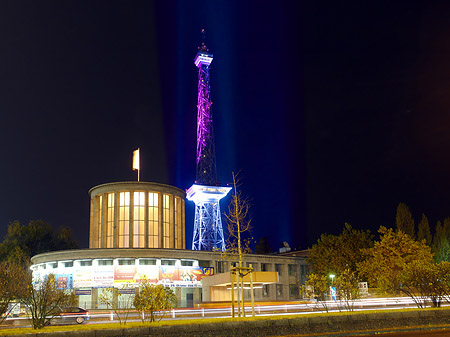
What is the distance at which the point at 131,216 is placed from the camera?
67.2 meters

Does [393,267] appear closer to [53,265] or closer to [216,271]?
[216,271]

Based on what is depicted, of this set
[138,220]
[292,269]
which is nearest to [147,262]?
[138,220]

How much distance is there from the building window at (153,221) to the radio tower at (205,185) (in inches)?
939

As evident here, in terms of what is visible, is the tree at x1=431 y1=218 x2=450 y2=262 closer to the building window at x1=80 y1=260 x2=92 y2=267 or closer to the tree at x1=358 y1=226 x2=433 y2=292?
the tree at x1=358 y1=226 x2=433 y2=292

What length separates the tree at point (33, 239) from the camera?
82.0 metres

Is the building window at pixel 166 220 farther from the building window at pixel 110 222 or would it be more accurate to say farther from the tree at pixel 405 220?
the tree at pixel 405 220

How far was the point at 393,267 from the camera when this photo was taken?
5494 cm

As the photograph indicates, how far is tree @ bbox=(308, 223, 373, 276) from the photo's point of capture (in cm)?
6178

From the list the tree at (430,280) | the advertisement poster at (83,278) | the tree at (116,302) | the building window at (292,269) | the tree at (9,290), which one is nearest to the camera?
the tree at (116,302)

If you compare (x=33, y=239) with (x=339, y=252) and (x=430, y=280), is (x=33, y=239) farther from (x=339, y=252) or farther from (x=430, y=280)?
(x=430, y=280)

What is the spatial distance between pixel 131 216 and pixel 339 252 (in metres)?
29.0

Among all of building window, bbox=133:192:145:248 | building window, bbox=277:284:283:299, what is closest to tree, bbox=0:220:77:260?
building window, bbox=133:192:145:248

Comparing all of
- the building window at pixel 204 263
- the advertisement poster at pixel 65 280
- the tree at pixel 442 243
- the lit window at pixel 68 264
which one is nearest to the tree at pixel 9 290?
the advertisement poster at pixel 65 280

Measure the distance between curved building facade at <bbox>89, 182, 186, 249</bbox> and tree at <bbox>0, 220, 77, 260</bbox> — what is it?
Answer: 65.7 ft
